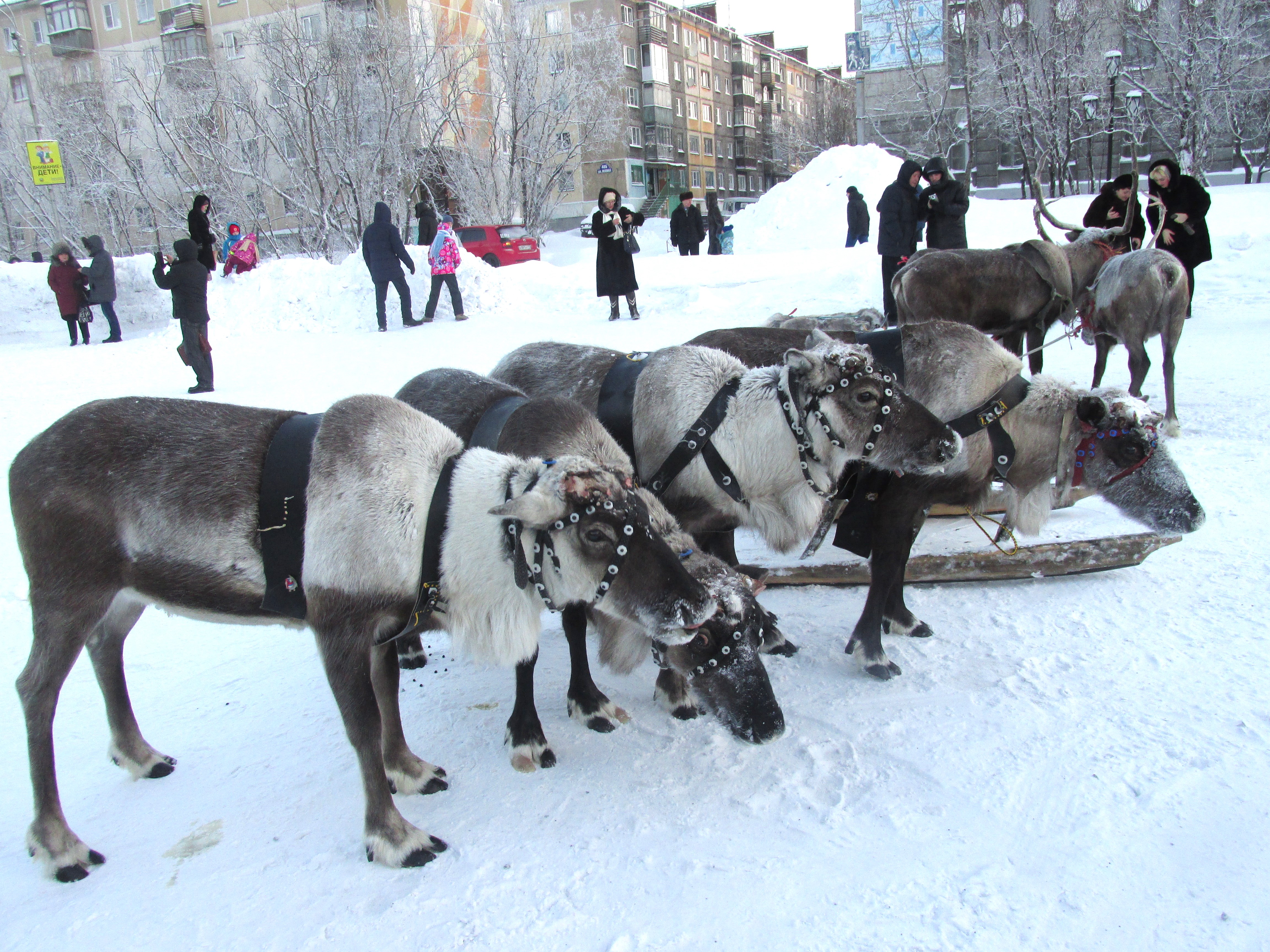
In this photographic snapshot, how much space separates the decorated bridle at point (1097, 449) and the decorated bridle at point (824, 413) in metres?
0.88

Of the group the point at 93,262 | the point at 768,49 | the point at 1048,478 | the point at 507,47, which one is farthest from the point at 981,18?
the point at 768,49

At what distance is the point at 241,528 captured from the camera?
101 inches

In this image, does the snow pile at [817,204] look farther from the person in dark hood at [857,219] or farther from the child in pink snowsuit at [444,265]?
the child in pink snowsuit at [444,265]

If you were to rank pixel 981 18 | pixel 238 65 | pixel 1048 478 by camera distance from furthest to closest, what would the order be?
1. pixel 981 18
2. pixel 238 65
3. pixel 1048 478

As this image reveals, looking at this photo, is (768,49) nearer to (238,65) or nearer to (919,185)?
(238,65)

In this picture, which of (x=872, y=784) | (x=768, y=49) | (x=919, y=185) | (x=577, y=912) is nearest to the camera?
(x=577, y=912)

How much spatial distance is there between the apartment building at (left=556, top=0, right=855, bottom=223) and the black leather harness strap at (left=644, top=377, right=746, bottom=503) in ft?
114

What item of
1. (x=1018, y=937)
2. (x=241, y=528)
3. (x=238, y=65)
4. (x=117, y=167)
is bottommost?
(x=1018, y=937)

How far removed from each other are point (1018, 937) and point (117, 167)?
114 feet

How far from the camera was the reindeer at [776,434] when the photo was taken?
3.23 m

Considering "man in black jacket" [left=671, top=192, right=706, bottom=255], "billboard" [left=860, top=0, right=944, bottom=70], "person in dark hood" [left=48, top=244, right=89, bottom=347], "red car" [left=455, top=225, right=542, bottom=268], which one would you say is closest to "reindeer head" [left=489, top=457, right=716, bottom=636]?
"person in dark hood" [left=48, top=244, right=89, bottom=347]

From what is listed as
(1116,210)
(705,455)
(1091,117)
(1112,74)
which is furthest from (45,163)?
(1091,117)

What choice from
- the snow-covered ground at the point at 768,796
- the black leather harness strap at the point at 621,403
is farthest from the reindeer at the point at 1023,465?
the black leather harness strap at the point at 621,403

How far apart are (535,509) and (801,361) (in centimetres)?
137
